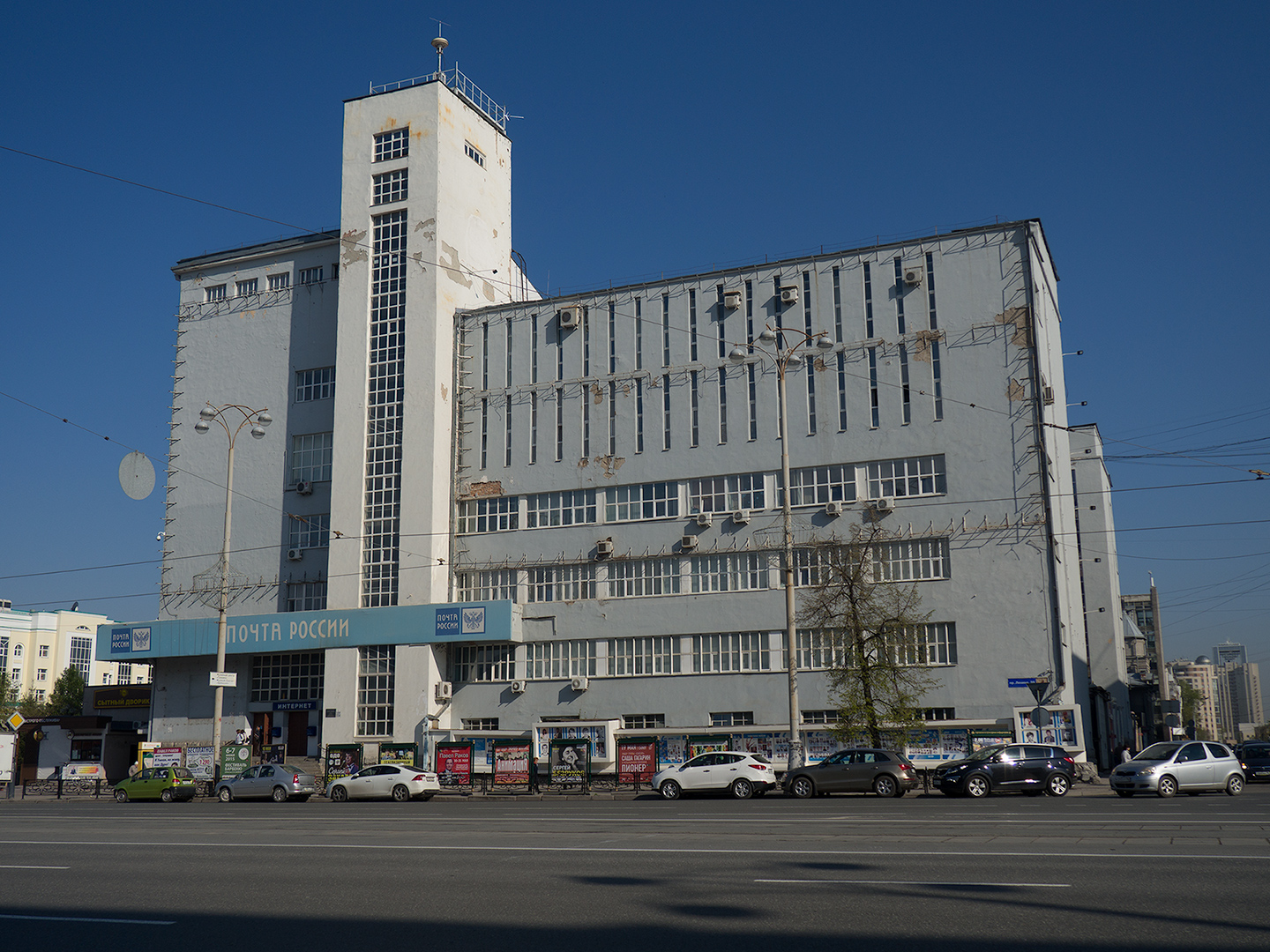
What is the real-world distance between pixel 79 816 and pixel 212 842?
1175 cm

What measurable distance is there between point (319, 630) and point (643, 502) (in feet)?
49.5

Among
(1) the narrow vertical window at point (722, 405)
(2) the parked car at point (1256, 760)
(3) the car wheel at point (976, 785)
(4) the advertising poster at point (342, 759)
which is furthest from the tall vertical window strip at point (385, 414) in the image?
(2) the parked car at point (1256, 760)

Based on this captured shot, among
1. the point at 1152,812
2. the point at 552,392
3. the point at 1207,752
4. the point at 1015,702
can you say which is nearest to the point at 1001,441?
the point at 1015,702

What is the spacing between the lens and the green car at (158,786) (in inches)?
1372

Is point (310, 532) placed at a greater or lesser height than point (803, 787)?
greater

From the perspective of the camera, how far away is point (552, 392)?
46969mm

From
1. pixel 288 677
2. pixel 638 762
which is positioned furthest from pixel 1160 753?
pixel 288 677

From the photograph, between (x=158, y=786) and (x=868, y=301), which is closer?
(x=158, y=786)

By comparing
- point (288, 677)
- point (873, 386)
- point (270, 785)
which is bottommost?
point (270, 785)

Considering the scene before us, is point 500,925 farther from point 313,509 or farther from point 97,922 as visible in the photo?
point 313,509

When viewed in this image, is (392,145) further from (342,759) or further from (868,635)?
(868,635)

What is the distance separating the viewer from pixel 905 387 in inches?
1638

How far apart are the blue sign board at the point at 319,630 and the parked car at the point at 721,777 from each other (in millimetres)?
14985

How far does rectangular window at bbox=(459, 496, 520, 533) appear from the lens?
46.6 m
